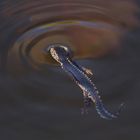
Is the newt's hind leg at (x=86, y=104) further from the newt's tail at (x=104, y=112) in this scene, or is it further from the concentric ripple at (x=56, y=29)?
the concentric ripple at (x=56, y=29)

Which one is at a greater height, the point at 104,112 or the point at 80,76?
the point at 80,76

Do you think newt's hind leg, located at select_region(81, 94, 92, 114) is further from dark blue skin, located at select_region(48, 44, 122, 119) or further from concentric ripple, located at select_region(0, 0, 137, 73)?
concentric ripple, located at select_region(0, 0, 137, 73)

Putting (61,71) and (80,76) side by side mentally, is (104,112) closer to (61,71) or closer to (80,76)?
(80,76)

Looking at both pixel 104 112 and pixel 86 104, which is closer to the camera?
pixel 104 112

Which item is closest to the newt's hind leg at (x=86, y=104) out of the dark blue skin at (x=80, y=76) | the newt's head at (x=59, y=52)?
the dark blue skin at (x=80, y=76)

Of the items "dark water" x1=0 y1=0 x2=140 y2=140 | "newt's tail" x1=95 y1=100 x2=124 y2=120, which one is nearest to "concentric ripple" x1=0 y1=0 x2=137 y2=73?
"dark water" x1=0 y1=0 x2=140 y2=140

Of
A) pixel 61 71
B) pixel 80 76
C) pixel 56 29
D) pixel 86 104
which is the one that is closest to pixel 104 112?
pixel 86 104
